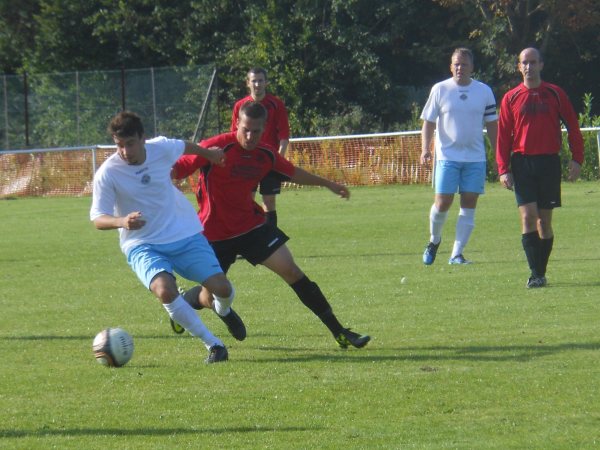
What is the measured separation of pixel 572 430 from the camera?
5.31 metres

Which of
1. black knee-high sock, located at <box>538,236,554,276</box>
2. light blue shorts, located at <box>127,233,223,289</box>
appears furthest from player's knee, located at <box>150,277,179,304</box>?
black knee-high sock, located at <box>538,236,554,276</box>

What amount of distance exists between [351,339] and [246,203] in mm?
1194

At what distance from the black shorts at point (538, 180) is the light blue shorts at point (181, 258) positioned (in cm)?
374

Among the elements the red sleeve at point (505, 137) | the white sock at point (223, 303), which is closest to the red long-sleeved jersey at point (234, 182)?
the white sock at point (223, 303)

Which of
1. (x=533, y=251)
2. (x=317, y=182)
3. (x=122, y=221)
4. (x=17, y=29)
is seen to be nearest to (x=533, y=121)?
(x=533, y=251)

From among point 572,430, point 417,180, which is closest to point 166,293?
point 572,430

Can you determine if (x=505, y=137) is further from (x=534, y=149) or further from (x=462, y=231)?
(x=462, y=231)

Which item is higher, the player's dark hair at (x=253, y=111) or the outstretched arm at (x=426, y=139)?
the player's dark hair at (x=253, y=111)

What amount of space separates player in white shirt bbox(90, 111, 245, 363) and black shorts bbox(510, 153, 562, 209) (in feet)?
11.9

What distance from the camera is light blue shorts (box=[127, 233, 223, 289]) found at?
7359 mm

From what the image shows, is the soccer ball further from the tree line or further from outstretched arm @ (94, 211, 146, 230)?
the tree line

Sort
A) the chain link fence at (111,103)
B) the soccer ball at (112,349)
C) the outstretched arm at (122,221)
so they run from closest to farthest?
the outstretched arm at (122,221), the soccer ball at (112,349), the chain link fence at (111,103)

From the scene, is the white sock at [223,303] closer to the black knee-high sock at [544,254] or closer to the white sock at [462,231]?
the black knee-high sock at [544,254]

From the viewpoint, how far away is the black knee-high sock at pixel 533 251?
10203 millimetres
